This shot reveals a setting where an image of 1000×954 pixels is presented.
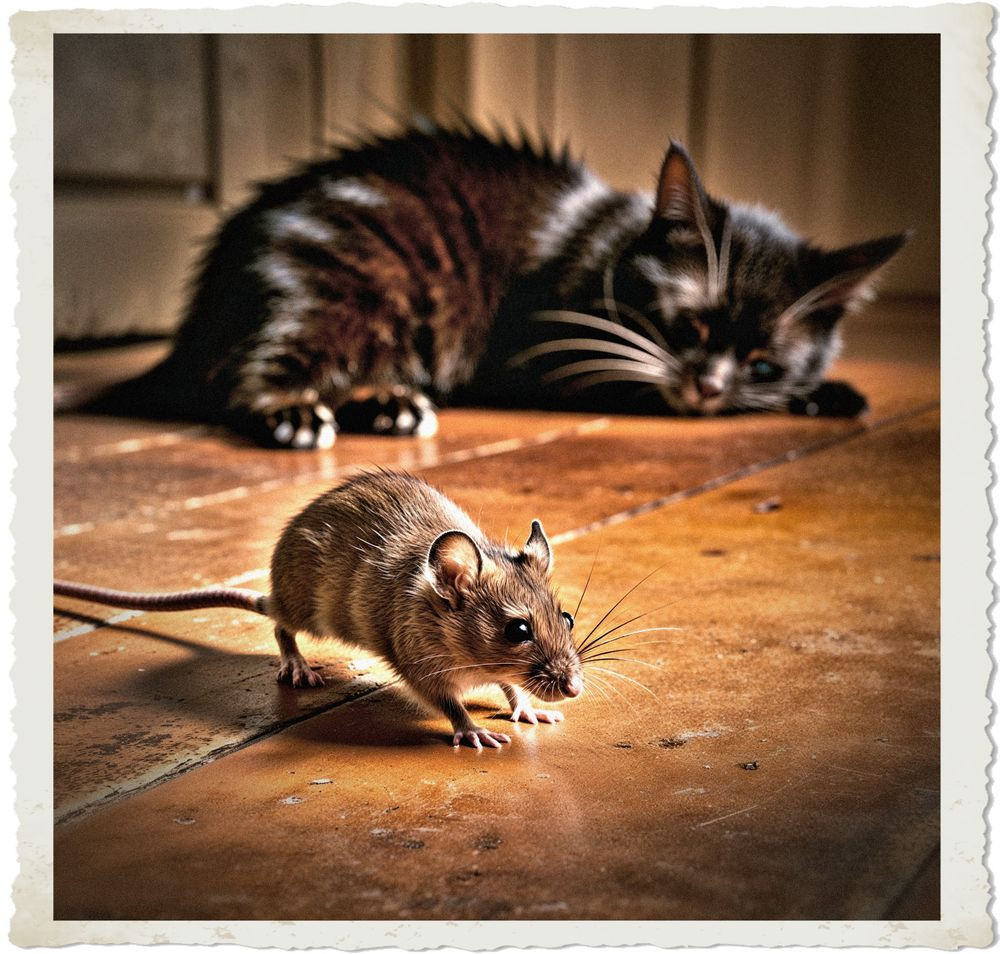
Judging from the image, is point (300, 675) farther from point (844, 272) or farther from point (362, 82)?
point (362, 82)

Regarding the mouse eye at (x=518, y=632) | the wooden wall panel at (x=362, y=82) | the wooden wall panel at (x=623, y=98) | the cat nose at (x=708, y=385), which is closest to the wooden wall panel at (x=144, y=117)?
the wooden wall panel at (x=362, y=82)

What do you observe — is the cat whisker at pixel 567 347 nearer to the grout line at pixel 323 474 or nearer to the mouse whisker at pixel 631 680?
the grout line at pixel 323 474

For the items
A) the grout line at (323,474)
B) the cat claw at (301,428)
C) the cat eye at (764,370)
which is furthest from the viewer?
the cat claw at (301,428)

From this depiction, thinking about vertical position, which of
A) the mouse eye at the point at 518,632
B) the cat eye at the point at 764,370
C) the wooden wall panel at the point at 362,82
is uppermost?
the wooden wall panel at the point at 362,82

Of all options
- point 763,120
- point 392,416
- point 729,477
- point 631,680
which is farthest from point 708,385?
point 631,680

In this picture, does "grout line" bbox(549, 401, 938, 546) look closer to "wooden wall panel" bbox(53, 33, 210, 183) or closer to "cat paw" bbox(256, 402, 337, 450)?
"cat paw" bbox(256, 402, 337, 450)

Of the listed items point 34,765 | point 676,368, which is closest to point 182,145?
point 676,368

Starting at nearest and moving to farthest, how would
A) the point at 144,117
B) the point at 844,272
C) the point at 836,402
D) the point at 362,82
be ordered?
the point at 844,272
the point at 836,402
the point at 144,117
the point at 362,82

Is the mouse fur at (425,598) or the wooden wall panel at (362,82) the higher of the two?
the wooden wall panel at (362,82)
